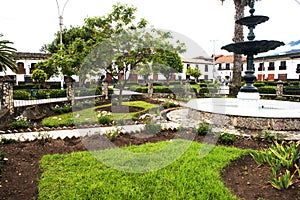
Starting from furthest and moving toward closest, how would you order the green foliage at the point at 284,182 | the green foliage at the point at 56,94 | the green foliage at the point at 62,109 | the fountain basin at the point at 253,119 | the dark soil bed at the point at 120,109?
the green foliage at the point at 56,94, the dark soil bed at the point at 120,109, the green foliage at the point at 62,109, the fountain basin at the point at 253,119, the green foliage at the point at 284,182

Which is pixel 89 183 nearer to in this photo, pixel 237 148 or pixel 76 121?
pixel 237 148

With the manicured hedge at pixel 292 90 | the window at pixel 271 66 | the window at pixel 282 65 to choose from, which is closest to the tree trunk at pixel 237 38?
the manicured hedge at pixel 292 90

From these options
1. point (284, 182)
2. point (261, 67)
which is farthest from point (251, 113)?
point (261, 67)

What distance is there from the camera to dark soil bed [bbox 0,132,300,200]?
3819 millimetres

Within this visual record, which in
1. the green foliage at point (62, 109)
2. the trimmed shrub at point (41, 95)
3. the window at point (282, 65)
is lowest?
the green foliage at point (62, 109)

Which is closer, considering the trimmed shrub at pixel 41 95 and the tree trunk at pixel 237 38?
the trimmed shrub at pixel 41 95

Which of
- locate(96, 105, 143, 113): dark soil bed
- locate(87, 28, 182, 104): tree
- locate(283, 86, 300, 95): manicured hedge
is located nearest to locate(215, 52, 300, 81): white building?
locate(283, 86, 300, 95): manicured hedge

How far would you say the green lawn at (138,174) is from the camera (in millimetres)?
3770

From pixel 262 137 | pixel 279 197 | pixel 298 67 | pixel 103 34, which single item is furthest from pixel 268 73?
pixel 279 197

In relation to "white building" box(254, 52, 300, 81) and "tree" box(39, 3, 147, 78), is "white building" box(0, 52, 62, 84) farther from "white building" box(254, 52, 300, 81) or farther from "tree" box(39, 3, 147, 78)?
"white building" box(254, 52, 300, 81)

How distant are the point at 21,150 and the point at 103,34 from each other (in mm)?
8930

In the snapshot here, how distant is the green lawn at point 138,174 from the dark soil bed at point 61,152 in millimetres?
186

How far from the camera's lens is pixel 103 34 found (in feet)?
43.5

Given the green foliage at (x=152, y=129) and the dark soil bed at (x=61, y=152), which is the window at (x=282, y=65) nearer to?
the dark soil bed at (x=61, y=152)
